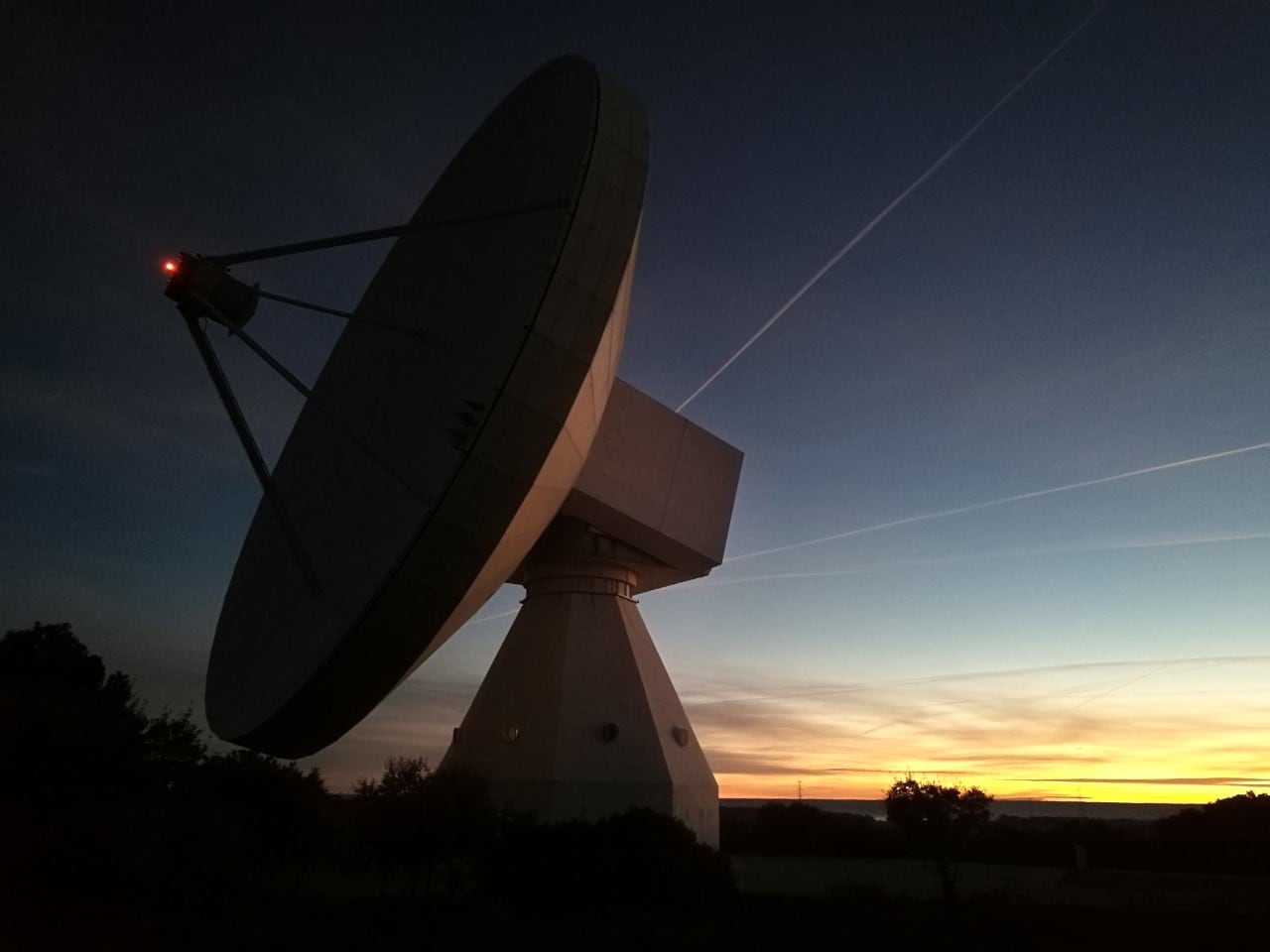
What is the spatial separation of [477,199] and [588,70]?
11.2 ft

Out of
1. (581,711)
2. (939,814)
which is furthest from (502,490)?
(939,814)

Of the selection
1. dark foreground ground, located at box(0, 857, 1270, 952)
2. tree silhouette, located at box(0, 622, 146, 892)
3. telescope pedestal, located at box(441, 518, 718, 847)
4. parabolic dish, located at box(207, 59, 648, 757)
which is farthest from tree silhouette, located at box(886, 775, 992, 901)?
tree silhouette, located at box(0, 622, 146, 892)

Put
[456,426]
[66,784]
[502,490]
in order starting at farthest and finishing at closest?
[66,784] < [456,426] < [502,490]

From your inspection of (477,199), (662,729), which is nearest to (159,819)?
(662,729)

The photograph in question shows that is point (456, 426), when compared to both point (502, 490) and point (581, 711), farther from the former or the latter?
point (581, 711)

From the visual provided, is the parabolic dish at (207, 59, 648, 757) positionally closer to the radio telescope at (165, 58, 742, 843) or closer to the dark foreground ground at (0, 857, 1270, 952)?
the radio telescope at (165, 58, 742, 843)

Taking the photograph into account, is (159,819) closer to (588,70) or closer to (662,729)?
(662,729)

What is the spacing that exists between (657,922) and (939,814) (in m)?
10.7

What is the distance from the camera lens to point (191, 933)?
37.1 feet

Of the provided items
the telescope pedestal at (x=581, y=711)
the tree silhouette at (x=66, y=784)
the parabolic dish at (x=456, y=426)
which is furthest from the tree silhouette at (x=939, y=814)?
the tree silhouette at (x=66, y=784)

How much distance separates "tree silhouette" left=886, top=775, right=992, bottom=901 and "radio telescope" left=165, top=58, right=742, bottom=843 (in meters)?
5.90

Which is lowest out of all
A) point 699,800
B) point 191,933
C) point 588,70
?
point 191,933

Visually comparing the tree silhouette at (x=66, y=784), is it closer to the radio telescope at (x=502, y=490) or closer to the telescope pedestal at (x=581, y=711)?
the radio telescope at (x=502, y=490)

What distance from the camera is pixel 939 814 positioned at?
22.1 meters
